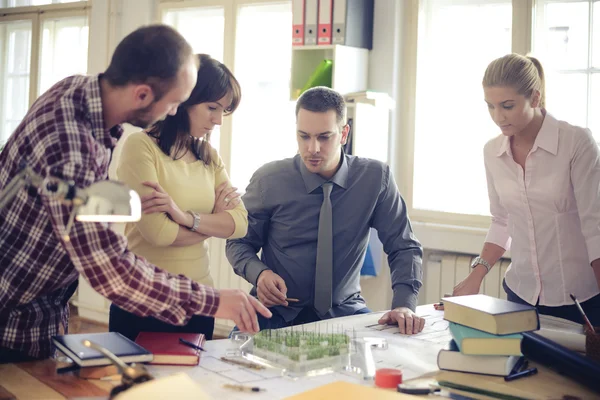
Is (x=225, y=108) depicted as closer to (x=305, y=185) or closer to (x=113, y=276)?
(x=305, y=185)

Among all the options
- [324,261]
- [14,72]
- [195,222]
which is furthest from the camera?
[14,72]

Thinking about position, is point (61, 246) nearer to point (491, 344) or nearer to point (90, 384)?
point (90, 384)

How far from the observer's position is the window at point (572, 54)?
3604 mm

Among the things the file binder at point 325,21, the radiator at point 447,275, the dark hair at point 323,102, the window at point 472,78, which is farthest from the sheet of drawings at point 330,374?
the file binder at point 325,21

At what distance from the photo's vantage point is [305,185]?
2.68 metres

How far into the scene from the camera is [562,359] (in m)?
1.65

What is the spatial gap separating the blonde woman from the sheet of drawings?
443 millimetres

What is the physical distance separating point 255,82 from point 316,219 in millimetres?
2425

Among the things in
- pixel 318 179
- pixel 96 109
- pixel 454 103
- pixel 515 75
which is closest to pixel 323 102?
pixel 318 179

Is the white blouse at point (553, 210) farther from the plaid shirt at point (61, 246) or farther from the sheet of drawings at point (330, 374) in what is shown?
the plaid shirt at point (61, 246)

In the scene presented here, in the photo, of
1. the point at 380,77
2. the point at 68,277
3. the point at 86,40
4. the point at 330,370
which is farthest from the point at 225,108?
the point at 86,40

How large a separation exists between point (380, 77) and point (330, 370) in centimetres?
272

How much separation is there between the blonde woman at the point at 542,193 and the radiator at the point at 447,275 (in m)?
1.22

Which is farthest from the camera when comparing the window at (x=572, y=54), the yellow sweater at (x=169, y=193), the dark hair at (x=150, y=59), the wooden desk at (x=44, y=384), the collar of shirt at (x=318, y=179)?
the window at (x=572, y=54)
